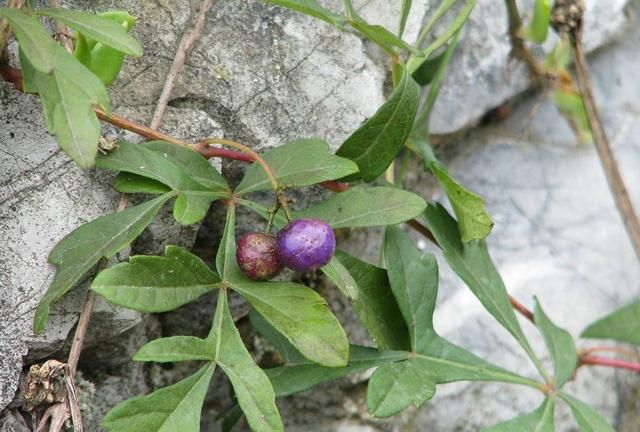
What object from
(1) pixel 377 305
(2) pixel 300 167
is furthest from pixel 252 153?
(1) pixel 377 305

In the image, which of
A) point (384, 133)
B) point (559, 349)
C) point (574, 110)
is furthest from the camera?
point (574, 110)

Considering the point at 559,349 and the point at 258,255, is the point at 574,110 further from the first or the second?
the point at 258,255

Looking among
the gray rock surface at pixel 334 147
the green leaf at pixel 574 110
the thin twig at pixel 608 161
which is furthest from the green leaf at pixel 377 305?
the green leaf at pixel 574 110

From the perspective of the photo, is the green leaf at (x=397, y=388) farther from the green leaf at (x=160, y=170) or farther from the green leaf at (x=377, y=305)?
the green leaf at (x=160, y=170)

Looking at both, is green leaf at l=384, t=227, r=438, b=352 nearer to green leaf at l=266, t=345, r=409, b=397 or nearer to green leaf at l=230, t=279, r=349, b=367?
green leaf at l=266, t=345, r=409, b=397

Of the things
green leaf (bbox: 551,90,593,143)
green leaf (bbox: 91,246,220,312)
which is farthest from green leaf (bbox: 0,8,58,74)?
green leaf (bbox: 551,90,593,143)

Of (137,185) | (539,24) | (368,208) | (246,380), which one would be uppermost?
(539,24)
